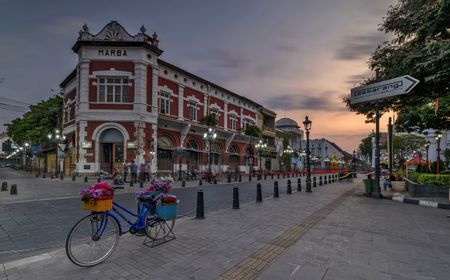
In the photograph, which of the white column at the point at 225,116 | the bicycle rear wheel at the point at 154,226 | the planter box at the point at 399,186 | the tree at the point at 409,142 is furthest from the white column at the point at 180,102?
the tree at the point at 409,142

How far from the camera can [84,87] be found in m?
22.9

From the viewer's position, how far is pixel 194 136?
30.5m

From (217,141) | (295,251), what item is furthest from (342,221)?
(217,141)

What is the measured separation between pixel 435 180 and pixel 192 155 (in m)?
23.2

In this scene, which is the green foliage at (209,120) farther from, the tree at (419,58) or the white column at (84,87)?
the tree at (419,58)

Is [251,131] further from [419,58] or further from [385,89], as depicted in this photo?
[419,58]

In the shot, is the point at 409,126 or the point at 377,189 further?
the point at 409,126

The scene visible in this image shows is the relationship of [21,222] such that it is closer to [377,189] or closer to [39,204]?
[39,204]

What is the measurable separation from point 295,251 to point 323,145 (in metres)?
92.8

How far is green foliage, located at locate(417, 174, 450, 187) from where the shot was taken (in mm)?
12562

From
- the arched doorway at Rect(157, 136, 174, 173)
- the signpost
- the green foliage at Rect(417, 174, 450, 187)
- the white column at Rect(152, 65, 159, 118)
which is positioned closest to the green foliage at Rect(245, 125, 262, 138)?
the arched doorway at Rect(157, 136, 174, 173)

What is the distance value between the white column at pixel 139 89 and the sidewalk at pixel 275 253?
713 inches

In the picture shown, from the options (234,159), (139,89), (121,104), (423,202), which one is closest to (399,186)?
(423,202)

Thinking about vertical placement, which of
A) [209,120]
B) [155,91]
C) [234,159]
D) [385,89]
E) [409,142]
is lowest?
[234,159]
